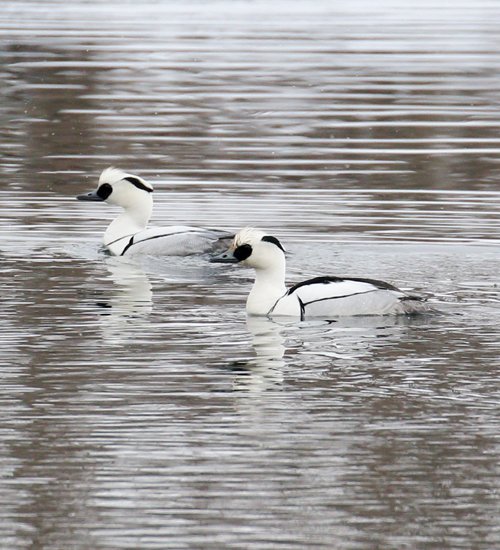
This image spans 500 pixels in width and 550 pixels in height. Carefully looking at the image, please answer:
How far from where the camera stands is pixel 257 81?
31.9 meters

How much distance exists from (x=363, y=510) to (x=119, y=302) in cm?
594

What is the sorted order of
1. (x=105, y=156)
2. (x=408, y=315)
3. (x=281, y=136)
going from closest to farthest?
(x=408, y=315) → (x=105, y=156) → (x=281, y=136)

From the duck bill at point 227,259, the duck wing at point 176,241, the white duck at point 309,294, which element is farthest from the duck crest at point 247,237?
the duck wing at point 176,241

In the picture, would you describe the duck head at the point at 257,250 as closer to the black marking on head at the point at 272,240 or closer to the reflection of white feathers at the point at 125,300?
the black marking on head at the point at 272,240

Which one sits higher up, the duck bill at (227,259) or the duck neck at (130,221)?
the duck bill at (227,259)

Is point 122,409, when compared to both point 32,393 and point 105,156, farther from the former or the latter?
point 105,156

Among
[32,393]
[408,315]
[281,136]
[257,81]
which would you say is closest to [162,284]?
[408,315]

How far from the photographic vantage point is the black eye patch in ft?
42.6

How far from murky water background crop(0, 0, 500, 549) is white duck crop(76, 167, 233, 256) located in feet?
0.68

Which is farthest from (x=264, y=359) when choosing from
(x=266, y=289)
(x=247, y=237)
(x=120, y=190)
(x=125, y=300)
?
(x=120, y=190)

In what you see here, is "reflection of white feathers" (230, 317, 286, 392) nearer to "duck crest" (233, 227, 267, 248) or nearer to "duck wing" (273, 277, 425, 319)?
"duck wing" (273, 277, 425, 319)

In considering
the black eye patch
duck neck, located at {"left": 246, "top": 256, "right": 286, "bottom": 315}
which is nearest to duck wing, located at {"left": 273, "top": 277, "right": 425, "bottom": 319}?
duck neck, located at {"left": 246, "top": 256, "right": 286, "bottom": 315}

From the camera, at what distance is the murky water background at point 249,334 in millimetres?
7816

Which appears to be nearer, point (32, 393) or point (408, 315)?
point (32, 393)
